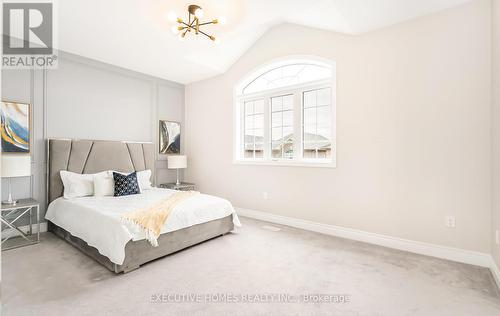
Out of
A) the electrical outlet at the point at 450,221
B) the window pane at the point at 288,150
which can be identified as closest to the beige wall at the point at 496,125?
the electrical outlet at the point at 450,221

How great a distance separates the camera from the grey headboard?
13.2 feet

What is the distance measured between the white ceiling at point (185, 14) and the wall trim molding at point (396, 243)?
2665 mm

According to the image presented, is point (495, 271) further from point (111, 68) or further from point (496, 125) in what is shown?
point (111, 68)

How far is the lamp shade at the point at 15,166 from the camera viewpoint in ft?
10.8

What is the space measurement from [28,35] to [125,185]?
2376mm

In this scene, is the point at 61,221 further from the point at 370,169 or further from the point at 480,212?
the point at 480,212

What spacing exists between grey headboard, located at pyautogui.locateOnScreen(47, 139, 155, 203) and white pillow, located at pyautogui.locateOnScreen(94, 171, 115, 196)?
13.2 inches

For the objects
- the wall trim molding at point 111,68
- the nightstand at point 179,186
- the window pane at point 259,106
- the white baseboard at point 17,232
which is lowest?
the white baseboard at point 17,232

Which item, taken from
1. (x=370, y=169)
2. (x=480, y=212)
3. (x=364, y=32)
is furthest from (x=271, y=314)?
(x=364, y=32)

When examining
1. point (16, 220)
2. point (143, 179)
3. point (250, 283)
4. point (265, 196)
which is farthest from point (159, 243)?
point (16, 220)

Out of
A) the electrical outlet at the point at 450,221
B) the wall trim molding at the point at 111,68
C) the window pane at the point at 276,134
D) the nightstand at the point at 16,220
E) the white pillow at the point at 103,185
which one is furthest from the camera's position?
the window pane at the point at 276,134

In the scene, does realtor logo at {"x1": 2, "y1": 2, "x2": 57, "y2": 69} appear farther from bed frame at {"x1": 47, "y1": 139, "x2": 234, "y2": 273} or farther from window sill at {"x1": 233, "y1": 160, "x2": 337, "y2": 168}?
window sill at {"x1": 233, "y1": 160, "x2": 337, "y2": 168}

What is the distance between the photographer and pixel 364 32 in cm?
369

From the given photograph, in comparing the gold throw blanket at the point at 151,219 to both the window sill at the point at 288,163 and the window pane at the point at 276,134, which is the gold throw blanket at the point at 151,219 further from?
the window pane at the point at 276,134
